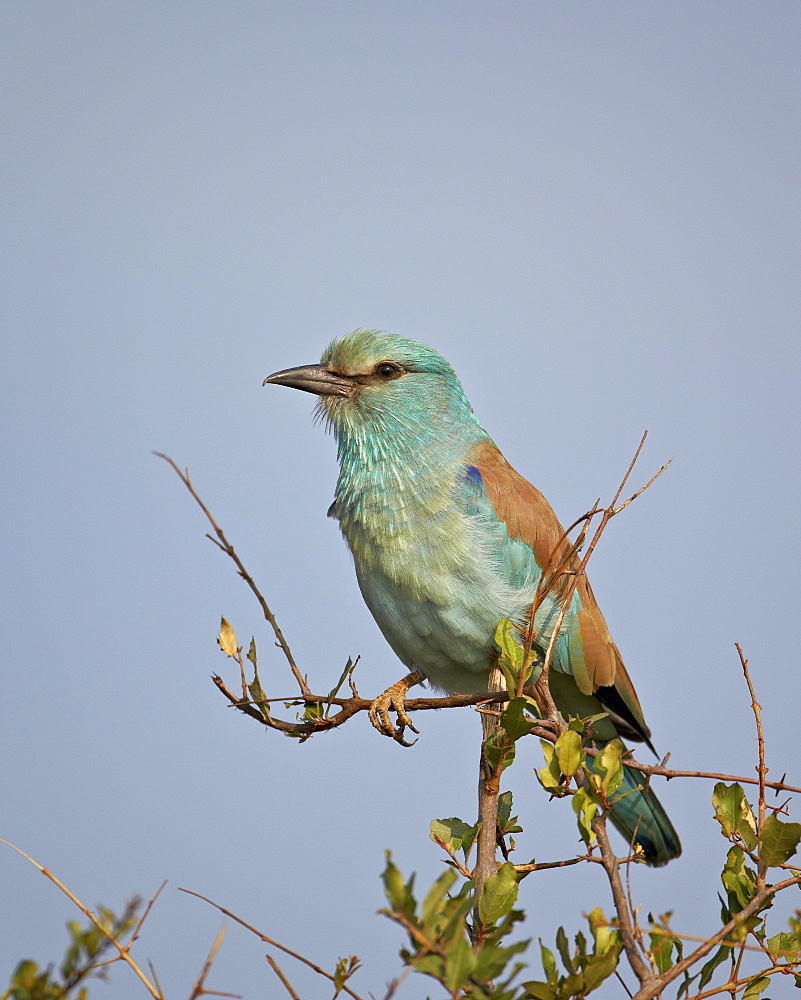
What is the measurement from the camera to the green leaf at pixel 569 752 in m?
2.16

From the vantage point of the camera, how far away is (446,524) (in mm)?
3652

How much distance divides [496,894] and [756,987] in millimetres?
684

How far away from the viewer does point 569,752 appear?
2.16 m

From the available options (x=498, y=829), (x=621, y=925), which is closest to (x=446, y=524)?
(x=498, y=829)

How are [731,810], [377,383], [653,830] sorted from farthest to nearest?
[377,383], [653,830], [731,810]

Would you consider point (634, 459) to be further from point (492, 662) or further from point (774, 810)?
point (492, 662)

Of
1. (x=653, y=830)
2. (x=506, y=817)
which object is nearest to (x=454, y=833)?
(x=506, y=817)

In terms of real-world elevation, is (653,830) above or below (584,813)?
above

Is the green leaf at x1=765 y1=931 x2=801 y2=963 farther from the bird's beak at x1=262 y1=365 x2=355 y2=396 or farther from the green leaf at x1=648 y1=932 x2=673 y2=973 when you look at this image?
the bird's beak at x1=262 y1=365 x2=355 y2=396

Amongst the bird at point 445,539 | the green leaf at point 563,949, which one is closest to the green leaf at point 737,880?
the green leaf at point 563,949

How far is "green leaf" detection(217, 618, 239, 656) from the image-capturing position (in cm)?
264

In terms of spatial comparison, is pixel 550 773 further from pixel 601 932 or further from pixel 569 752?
pixel 601 932

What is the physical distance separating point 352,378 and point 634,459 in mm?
1823

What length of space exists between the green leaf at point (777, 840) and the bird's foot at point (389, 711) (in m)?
1.30
